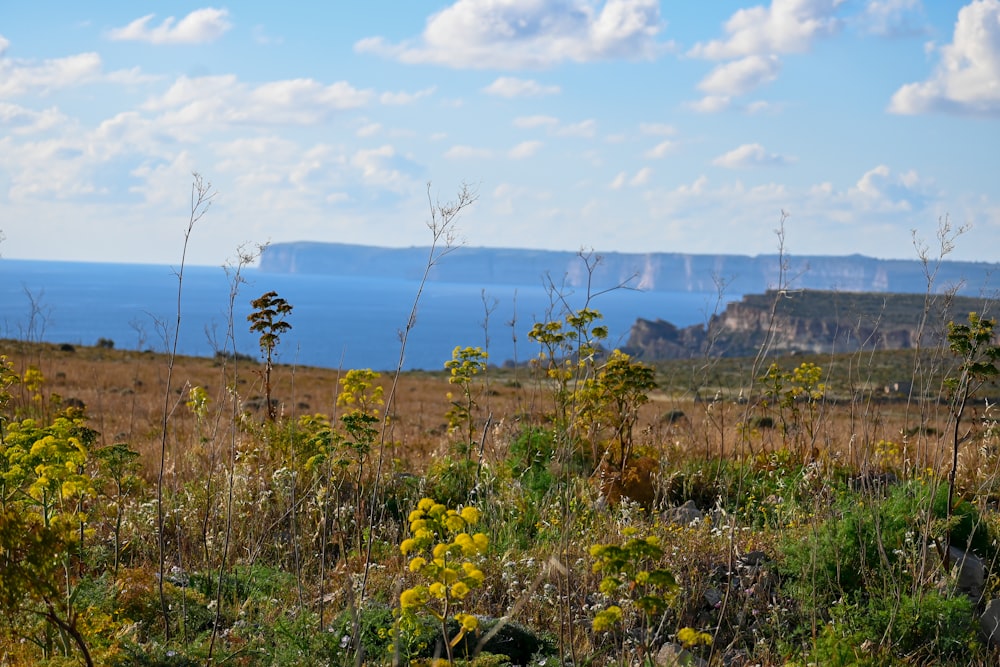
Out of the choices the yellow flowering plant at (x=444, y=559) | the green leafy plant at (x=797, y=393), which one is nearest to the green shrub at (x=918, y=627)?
the yellow flowering plant at (x=444, y=559)

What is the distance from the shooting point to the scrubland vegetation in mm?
3211

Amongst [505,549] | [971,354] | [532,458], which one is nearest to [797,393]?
[532,458]

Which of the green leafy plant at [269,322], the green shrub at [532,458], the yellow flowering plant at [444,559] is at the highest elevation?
the green leafy plant at [269,322]

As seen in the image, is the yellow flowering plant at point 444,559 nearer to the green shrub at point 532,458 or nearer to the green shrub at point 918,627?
the green shrub at point 918,627

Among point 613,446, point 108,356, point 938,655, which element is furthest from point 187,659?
point 108,356

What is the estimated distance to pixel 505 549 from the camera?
5.22m

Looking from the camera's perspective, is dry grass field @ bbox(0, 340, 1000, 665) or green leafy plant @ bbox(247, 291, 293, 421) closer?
dry grass field @ bbox(0, 340, 1000, 665)

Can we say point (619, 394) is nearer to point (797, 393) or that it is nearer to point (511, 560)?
point (797, 393)

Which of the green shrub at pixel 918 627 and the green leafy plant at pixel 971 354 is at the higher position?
the green leafy plant at pixel 971 354

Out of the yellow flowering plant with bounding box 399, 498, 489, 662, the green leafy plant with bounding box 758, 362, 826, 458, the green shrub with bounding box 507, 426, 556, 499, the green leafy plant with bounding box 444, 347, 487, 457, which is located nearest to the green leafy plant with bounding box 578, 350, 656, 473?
the green shrub with bounding box 507, 426, 556, 499

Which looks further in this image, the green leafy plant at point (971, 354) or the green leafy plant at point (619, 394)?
the green leafy plant at point (619, 394)

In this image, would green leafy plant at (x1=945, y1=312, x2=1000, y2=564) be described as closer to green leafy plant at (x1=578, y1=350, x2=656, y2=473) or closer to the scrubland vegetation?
the scrubland vegetation

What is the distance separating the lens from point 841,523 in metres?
4.83

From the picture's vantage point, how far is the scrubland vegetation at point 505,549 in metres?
3.21
